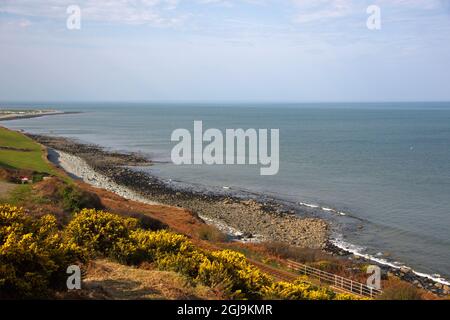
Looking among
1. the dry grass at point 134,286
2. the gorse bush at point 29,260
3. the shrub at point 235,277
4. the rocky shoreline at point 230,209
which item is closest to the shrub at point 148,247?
the dry grass at point 134,286

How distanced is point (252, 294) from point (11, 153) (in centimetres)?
5650

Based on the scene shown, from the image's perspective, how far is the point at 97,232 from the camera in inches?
549

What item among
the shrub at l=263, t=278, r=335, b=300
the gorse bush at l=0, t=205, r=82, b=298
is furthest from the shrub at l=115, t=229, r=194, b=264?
the shrub at l=263, t=278, r=335, b=300

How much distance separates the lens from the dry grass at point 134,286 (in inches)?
387

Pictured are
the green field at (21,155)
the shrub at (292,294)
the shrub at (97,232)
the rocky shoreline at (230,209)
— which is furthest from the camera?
the green field at (21,155)

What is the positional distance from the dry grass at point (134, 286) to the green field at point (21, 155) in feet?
119

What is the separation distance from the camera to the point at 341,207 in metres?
45.4

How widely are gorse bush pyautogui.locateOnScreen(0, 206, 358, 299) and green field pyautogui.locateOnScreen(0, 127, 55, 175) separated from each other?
33.8m

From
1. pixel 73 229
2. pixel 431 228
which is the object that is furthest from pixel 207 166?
pixel 73 229

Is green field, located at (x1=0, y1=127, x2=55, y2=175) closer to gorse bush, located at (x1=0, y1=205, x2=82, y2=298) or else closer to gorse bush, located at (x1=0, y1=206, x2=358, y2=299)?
gorse bush, located at (x1=0, y1=206, x2=358, y2=299)

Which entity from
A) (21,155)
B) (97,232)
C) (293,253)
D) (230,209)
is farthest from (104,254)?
(21,155)

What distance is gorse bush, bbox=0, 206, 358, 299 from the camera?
8.86m

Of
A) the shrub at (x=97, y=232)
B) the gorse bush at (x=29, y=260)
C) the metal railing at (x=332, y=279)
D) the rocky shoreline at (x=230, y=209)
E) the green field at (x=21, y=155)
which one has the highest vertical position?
the gorse bush at (x=29, y=260)

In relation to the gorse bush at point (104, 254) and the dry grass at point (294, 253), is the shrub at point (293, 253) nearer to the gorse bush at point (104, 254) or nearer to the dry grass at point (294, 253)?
the dry grass at point (294, 253)
